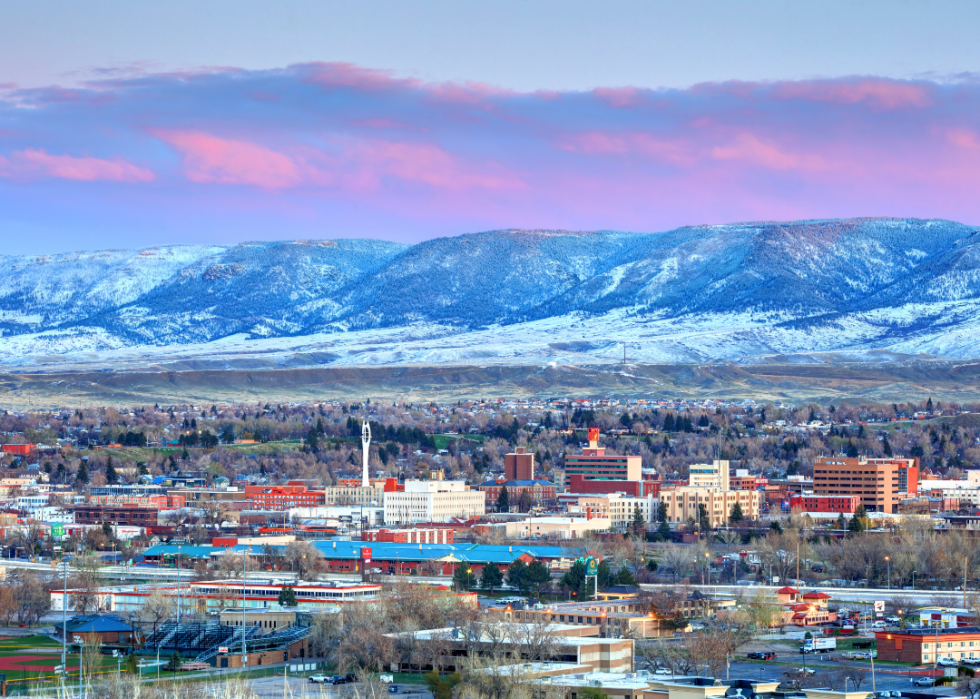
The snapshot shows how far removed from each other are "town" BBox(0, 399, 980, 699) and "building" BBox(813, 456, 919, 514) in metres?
0.19

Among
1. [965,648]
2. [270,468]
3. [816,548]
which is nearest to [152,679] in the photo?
[965,648]

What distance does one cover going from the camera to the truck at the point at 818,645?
236 ft

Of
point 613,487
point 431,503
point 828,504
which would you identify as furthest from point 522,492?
point 828,504

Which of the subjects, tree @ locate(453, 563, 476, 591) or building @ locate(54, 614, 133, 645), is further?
tree @ locate(453, 563, 476, 591)

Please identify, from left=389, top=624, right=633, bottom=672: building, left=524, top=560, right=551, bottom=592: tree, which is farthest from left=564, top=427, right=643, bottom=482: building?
left=389, top=624, right=633, bottom=672: building

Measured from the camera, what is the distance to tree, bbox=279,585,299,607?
81.6 m

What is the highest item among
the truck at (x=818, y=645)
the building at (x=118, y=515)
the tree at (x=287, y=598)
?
the tree at (x=287, y=598)

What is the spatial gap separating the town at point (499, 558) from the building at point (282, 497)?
255 millimetres

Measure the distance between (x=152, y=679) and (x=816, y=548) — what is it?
5049 cm

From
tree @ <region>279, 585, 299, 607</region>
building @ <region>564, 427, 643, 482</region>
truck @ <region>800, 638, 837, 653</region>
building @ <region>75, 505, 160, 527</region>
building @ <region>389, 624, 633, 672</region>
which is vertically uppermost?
building @ <region>564, 427, 643, 482</region>

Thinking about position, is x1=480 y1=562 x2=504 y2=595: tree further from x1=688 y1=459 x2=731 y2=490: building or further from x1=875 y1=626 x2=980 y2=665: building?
x1=688 y1=459 x2=731 y2=490: building

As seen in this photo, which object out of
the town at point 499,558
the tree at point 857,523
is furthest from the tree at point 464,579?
the tree at point 857,523

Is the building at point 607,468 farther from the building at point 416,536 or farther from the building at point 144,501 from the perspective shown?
the building at point 416,536

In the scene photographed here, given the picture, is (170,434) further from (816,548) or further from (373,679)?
(373,679)
